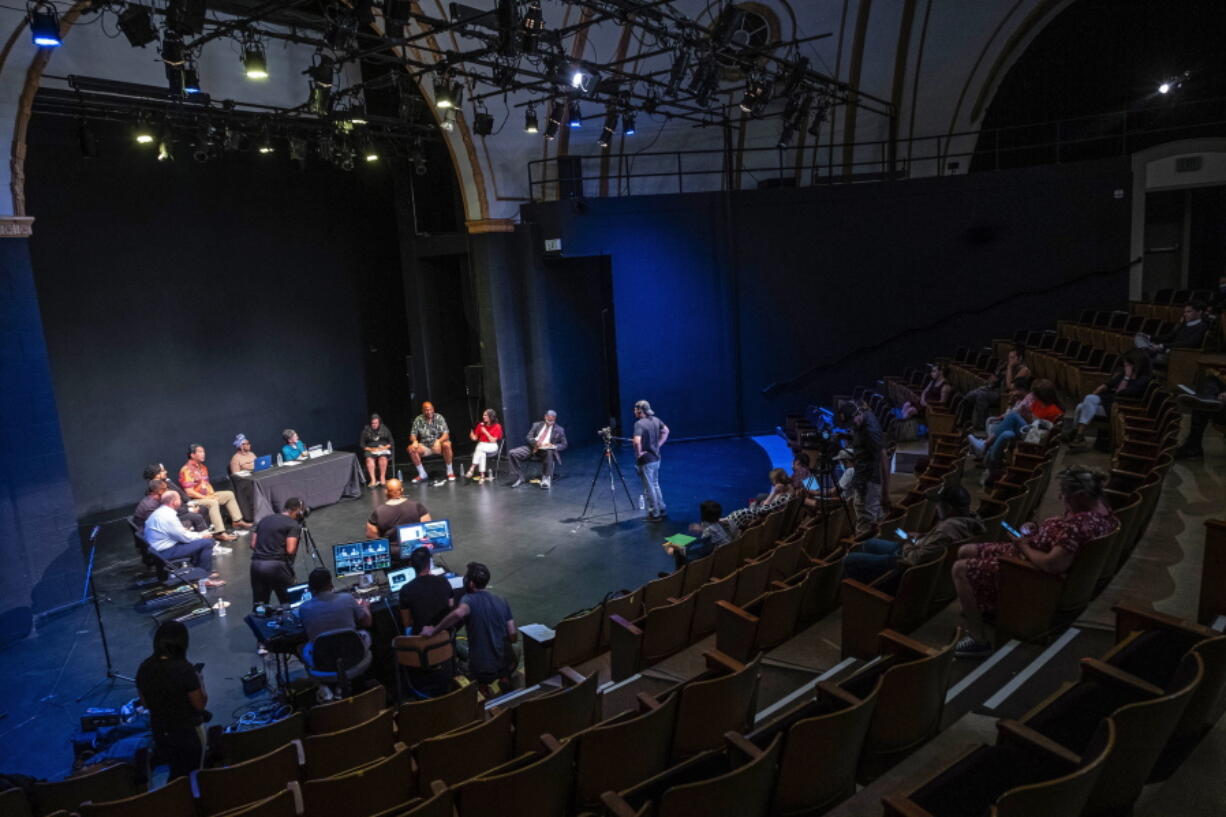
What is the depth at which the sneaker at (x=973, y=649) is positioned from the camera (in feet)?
13.1

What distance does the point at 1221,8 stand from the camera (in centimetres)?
1206

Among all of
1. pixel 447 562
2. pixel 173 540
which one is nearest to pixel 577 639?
pixel 447 562

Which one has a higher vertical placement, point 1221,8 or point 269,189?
point 1221,8

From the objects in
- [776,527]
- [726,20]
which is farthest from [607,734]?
[726,20]

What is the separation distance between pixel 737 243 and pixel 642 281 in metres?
1.68

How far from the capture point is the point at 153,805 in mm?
3131

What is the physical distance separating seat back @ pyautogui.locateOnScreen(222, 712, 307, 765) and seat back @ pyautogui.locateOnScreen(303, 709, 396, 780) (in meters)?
0.28

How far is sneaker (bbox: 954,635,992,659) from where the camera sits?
13.1 ft

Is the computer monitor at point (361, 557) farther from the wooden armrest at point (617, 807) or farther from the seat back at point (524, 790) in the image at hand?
the wooden armrest at point (617, 807)

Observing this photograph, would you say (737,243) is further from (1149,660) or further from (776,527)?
(1149,660)

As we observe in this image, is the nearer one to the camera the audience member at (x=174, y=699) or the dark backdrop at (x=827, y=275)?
the audience member at (x=174, y=699)

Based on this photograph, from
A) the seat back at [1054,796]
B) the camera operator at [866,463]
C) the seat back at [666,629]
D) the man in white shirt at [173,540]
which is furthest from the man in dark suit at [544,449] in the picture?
the seat back at [1054,796]

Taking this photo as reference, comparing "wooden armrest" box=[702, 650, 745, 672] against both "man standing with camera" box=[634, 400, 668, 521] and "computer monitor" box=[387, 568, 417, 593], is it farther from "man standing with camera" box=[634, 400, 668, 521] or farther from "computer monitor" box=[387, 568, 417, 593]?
"man standing with camera" box=[634, 400, 668, 521]

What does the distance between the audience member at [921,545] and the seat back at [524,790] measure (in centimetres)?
220
